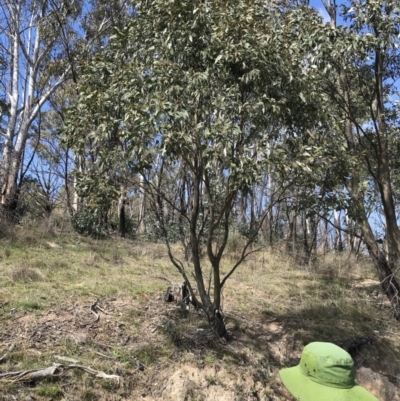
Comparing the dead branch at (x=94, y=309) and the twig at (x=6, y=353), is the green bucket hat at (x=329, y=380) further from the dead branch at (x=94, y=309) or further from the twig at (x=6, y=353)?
the dead branch at (x=94, y=309)

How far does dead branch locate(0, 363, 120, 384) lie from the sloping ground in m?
0.02

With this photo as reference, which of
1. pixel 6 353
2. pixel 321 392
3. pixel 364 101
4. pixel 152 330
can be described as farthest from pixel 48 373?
pixel 364 101

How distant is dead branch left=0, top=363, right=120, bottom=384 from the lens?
445cm

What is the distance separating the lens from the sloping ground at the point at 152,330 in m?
4.96

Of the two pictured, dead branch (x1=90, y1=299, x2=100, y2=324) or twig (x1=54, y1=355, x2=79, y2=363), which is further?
dead branch (x1=90, y1=299, x2=100, y2=324)

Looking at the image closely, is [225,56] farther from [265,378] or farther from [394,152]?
[394,152]

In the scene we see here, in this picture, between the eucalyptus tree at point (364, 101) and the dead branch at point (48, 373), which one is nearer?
the dead branch at point (48, 373)

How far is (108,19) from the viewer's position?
1695 centimetres

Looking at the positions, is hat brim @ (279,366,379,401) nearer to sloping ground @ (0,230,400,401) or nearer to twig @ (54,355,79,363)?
sloping ground @ (0,230,400,401)

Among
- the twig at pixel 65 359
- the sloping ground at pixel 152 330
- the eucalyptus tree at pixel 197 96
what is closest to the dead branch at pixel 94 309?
the sloping ground at pixel 152 330

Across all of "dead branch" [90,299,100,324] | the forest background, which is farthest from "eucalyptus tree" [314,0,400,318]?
"dead branch" [90,299,100,324]

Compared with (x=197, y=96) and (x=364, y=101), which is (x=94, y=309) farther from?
(x=364, y=101)

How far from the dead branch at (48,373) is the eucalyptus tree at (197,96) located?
208 cm

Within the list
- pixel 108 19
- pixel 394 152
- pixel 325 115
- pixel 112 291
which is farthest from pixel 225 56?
pixel 108 19
